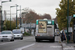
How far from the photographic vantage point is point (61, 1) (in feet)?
152

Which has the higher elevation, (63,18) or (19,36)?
(63,18)

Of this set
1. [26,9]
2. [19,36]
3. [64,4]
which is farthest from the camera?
[26,9]

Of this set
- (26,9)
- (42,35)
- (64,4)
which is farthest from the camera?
(26,9)

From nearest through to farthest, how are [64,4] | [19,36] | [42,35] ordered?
[42,35]
[19,36]
[64,4]

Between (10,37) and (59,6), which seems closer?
(10,37)

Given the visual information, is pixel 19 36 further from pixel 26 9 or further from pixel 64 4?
pixel 26 9

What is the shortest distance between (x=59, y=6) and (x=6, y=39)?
1612cm

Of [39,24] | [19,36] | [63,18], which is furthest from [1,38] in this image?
[63,18]

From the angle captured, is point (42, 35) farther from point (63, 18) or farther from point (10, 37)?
point (63, 18)

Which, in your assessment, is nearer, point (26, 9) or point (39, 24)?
point (39, 24)

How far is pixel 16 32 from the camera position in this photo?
43.3 meters

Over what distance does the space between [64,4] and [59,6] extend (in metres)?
1.79

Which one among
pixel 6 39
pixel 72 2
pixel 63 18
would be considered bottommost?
pixel 6 39

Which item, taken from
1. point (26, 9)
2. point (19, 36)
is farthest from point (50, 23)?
point (26, 9)
